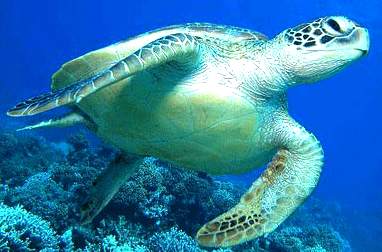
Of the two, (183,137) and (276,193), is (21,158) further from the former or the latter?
(276,193)

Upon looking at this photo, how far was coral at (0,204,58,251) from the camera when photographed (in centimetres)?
350

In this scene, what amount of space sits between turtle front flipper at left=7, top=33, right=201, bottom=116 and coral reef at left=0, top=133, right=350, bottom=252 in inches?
64.3

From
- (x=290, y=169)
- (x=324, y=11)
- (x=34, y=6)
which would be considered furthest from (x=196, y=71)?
(x=34, y=6)

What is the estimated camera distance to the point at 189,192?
5641 mm

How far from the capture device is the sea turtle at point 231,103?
308 centimetres

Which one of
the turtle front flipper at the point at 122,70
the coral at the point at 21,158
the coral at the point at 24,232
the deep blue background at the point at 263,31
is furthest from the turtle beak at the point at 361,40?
the deep blue background at the point at 263,31

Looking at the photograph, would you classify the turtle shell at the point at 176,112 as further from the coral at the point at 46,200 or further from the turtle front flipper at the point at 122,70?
the coral at the point at 46,200

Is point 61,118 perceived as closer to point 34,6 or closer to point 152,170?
point 152,170

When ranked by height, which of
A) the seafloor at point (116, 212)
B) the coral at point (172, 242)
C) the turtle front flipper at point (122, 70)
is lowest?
the coral at point (172, 242)

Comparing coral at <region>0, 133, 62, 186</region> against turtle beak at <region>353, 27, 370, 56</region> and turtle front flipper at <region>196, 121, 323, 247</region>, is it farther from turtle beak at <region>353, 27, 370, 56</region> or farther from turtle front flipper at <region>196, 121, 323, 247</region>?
turtle beak at <region>353, 27, 370, 56</region>

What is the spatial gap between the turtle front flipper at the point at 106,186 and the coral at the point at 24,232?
0.43m

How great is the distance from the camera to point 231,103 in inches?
128

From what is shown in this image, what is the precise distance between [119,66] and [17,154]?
276 inches

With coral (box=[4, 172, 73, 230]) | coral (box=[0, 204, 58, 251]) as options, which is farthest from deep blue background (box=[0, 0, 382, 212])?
coral (box=[0, 204, 58, 251])
